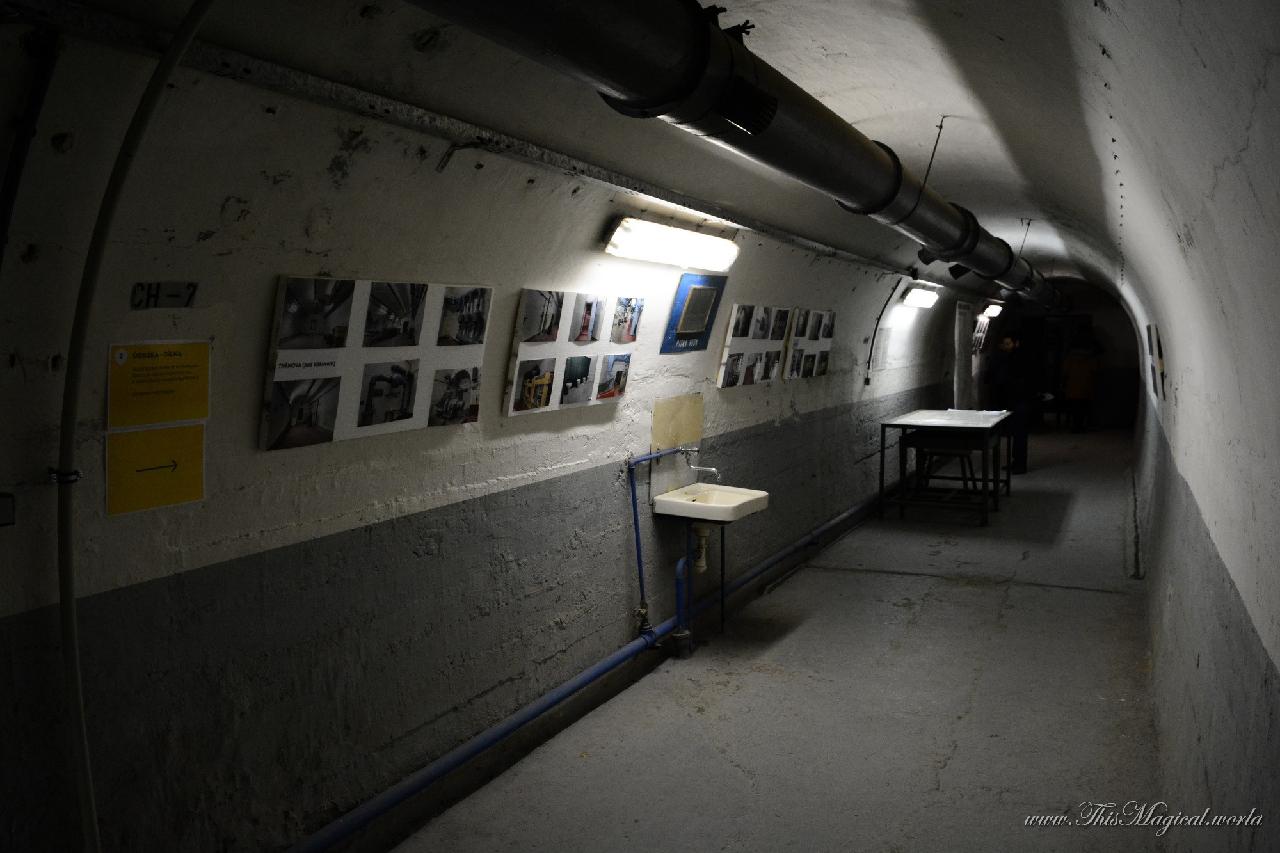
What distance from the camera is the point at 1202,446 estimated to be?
160 inches

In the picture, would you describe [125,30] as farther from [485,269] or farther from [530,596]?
[530,596]

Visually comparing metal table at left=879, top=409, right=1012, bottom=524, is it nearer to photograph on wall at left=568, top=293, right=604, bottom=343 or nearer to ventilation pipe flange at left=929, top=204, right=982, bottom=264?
ventilation pipe flange at left=929, top=204, right=982, bottom=264

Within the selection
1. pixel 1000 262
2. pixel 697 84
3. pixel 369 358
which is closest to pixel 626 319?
pixel 369 358

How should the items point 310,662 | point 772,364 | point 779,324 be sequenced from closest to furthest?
point 310,662 → point 779,324 → point 772,364

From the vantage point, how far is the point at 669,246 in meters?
5.49

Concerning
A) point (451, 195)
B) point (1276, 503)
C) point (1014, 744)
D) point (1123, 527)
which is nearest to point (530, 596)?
point (451, 195)

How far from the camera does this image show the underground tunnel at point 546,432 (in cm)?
259

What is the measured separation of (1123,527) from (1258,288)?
930 centimetres

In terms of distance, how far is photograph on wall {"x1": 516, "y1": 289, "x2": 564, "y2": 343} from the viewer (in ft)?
15.2

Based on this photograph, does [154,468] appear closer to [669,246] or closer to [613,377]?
[613,377]

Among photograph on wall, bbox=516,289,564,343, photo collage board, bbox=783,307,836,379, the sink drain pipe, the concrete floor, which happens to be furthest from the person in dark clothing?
photograph on wall, bbox=516,289,564,343

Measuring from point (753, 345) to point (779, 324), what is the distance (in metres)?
0.57

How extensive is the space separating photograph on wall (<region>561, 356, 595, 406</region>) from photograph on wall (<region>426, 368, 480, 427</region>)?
0.74 m

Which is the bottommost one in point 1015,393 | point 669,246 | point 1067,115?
point 1015,393
